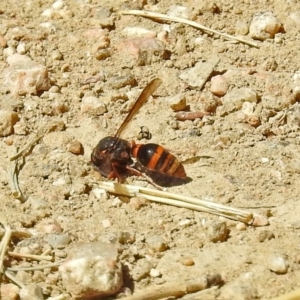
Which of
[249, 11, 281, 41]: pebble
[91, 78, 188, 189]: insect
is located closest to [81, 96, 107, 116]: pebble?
[91, 78, 188, 189]: insect

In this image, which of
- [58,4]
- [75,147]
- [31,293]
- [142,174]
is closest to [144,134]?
[142,174]

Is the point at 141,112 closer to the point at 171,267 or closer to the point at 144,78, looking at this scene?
the point at 144,78

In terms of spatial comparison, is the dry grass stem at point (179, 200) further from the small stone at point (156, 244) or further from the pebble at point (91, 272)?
the pebble at point (91, 272)

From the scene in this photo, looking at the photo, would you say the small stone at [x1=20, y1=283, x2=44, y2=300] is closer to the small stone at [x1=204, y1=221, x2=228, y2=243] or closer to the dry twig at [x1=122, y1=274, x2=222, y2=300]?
the dry twig at [x1=122, y1=274, x2=222, y2=300]

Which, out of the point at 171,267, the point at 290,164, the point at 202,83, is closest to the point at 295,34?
the point at 202,83

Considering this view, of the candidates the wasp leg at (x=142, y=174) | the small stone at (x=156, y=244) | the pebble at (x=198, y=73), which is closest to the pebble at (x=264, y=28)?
the pebble at (x=198, y=73)

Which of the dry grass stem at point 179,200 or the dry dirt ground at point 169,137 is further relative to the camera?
the dry grass stem at point 179,200

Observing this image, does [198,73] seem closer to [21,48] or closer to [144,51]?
[144,51]
